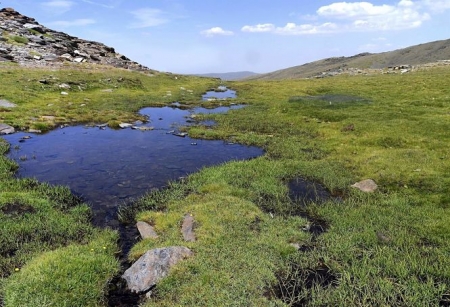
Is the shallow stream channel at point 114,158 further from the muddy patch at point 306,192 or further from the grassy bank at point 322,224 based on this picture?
the muddy patch at point 306,192

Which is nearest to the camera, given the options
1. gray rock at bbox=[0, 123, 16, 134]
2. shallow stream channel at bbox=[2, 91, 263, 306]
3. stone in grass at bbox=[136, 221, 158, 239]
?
stone in grass at bbox=[136, 221, 158, 239]

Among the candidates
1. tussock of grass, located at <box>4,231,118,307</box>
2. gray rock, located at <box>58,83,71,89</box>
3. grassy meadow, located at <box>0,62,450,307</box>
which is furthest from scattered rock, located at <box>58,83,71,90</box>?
tussock of grass, located at <box>4,231,118,307</box>

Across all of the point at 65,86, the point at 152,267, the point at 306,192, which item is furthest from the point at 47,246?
the point at 65,86

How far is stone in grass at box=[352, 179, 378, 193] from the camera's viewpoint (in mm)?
18359

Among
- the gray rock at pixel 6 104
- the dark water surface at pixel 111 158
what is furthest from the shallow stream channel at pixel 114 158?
the gray rock at pixel 6 104

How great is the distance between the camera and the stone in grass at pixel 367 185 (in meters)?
18.4

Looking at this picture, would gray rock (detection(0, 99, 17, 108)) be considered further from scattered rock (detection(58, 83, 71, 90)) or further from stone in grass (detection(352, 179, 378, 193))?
stone in grass (detection(352, 179, 378, 193))

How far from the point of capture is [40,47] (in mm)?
74375

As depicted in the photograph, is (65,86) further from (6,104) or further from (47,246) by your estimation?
(47,246)

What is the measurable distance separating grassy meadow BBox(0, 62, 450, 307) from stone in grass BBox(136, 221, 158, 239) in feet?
1.18

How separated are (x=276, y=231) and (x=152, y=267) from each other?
5684 mm

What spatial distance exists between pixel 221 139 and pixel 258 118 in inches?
376

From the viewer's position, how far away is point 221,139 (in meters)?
30.4

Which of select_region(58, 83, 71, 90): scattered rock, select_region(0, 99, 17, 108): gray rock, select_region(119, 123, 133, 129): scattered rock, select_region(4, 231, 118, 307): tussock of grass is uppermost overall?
select_region(58, 83, 71, 90): scattered rock
